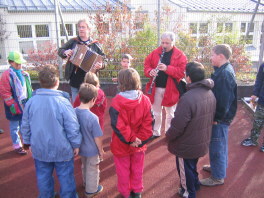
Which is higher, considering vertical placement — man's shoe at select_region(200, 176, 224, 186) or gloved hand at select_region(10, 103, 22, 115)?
gloved hand at select_region(10, 103, 22, 115)

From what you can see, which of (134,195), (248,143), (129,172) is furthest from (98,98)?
(248,143)

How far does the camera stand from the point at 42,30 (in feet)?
22.8

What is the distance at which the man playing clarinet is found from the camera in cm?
403

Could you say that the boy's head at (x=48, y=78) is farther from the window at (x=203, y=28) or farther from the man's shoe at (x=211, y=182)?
the window at (x=203, y=28)

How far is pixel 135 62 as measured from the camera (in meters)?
6.95

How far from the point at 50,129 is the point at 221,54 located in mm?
2140

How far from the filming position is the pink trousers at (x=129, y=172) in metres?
2.85

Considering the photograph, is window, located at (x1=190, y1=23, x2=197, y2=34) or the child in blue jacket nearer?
the child in blue jacket

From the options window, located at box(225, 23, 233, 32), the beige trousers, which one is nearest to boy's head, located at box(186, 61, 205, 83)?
the beige trousers

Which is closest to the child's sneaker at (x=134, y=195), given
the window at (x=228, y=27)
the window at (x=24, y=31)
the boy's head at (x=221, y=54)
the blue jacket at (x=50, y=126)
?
the blue jacket at (x=50, y=126)

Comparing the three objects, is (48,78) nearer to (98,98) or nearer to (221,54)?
(98,98)

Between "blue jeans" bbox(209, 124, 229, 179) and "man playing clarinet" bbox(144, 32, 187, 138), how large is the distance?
1348 millimetres

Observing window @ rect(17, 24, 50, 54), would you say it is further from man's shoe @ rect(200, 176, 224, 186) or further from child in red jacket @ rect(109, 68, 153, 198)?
man's shoe @ rect(200, 176, 224, 186)

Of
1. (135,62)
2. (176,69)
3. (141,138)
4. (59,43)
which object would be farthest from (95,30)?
(141,138)
